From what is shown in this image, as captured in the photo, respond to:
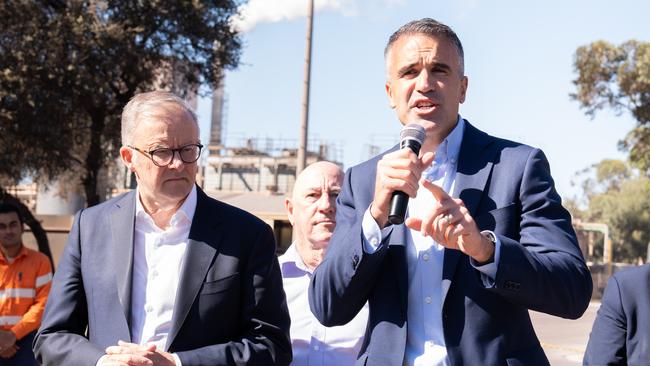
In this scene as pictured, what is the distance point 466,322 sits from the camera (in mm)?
2871

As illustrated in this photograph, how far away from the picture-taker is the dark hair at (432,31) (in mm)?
3076

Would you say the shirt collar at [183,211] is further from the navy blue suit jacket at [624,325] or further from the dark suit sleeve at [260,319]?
the navy blue suit jacket at [624,325]

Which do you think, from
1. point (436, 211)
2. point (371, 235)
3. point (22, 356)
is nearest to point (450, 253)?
point (371, 235)

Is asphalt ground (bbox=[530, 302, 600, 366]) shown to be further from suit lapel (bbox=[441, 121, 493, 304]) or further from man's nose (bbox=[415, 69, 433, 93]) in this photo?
man's nose (bbox=[415, 69, 433, 93])

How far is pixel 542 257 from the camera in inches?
110

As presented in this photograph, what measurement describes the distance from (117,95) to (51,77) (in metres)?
A: 1.66

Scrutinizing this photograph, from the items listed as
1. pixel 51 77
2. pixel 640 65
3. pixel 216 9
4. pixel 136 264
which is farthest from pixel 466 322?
pixel 640 65

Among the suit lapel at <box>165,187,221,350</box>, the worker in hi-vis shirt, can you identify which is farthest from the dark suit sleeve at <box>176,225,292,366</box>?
the worker in hi-vis shirt

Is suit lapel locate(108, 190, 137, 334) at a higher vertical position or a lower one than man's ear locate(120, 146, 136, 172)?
lower

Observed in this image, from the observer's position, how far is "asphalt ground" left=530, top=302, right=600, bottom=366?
16.8 meters

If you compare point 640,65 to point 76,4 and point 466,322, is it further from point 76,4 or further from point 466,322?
point 466,322

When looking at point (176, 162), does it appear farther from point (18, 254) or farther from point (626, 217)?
point (626, 217)

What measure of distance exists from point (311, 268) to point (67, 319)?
1.64m

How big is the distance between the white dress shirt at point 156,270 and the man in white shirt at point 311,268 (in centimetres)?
120
